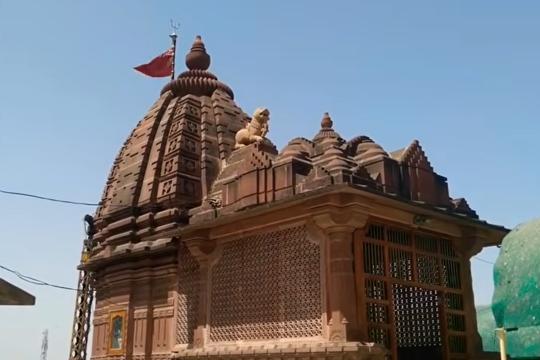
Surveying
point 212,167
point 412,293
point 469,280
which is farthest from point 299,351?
point 212,167

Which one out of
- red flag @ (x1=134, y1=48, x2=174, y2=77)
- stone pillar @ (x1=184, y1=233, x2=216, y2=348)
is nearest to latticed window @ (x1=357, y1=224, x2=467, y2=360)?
stone pillar @ (x1=184, y1=233, x2=216, y2=348)

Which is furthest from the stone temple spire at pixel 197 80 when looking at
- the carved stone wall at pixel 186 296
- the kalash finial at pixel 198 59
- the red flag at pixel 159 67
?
the carved stone wall at pixel 186 296

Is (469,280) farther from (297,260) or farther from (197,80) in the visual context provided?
(197,80)

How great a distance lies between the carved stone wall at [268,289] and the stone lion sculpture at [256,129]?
4016 millimetres

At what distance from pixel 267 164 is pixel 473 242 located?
16.4 feet

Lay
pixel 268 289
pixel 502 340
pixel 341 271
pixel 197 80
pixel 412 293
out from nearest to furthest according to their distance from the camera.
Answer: pixel 502 340 < pixel 341 271 < pixel 268 289 < pixel 412 293 < pixel 197 80

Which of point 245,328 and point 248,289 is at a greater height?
point 248,289

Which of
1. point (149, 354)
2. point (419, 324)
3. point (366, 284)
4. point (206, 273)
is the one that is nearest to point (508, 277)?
point (366, 284)

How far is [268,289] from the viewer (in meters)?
12.4

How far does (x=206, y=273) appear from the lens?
14.0m

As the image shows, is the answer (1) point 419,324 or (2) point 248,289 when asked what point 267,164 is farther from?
(1) point 419,324

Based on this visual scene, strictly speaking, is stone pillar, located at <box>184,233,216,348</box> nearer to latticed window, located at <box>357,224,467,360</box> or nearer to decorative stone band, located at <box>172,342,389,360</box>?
decorative stone band, located at <box>172,342,389,360</box>

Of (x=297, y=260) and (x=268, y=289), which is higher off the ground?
(x=297, y=260)

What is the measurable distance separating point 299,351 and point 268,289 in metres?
1.74
